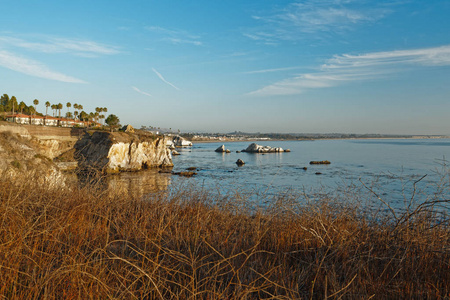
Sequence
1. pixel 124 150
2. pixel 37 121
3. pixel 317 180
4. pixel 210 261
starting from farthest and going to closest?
pixel 37 121
pixel 124 150
pixel 317 180
pixel 210 261

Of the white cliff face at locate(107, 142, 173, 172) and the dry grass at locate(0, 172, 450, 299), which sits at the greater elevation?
the dry grass at locate(0, 172, 450, 299)

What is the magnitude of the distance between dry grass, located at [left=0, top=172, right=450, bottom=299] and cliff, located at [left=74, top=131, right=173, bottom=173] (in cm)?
4726

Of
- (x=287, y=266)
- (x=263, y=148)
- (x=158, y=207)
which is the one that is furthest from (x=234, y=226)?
(x=263, y=148)

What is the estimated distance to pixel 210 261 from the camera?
3891 mm

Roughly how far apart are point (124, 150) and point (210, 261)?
56778 millimetres

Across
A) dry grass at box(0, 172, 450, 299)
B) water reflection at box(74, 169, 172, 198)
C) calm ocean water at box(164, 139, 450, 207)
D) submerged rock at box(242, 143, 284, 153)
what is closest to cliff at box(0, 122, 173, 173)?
calm ocean water at box(164, 139, 450, 207)

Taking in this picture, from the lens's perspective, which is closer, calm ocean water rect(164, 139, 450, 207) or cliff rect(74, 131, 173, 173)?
calm ocean water rect(164, 139, 450, 207)

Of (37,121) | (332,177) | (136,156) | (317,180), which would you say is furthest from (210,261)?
(37,121)

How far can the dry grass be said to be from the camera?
2893mm

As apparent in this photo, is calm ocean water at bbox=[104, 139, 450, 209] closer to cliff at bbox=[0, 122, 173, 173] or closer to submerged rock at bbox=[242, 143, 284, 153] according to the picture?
cliff at bbox=[0, 122, 173, 173]

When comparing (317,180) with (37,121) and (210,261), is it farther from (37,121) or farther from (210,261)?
(37,121)

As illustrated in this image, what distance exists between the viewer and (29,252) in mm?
3537

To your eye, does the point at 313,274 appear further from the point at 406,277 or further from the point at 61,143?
the point at 61,143

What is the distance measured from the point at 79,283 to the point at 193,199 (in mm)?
4643
